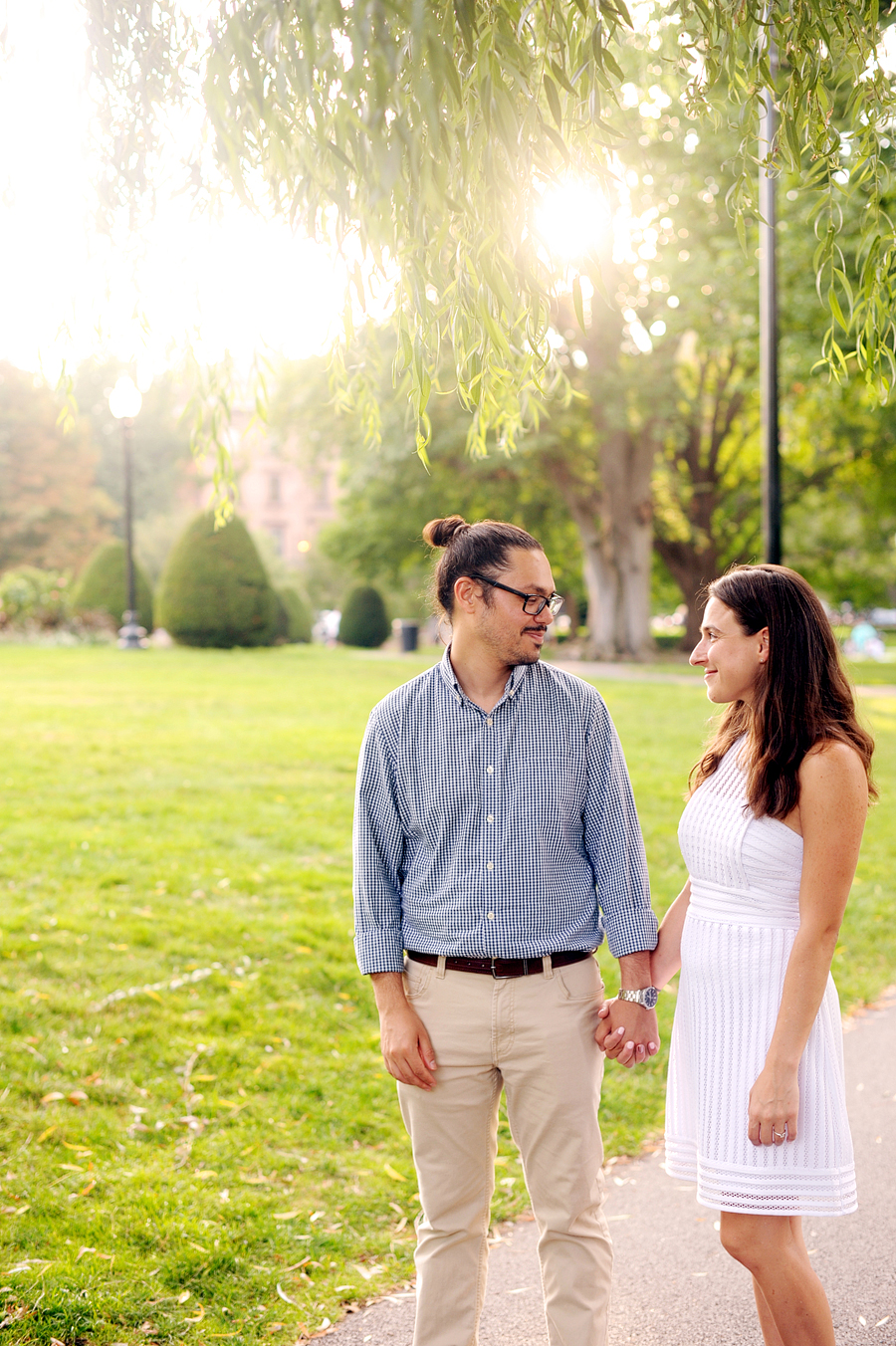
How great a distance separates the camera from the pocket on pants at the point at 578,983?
105 inches

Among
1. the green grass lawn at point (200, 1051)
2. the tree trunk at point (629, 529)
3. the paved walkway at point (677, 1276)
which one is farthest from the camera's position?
the tree trunk at point (629, 529)

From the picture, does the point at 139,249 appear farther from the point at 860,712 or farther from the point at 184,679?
the point at 184,679

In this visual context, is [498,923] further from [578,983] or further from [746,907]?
[746,907]

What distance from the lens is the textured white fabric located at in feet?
8.02

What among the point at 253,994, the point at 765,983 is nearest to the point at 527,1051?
the point at 765,983

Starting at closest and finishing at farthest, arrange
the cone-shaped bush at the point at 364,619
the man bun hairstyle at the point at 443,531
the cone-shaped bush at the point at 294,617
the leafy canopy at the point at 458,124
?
the leafy canopy at the point at 458,124, the man bun hairstyle at the point at 443,531, the cone-shaped bush at the point at 294,617, the cone-shaped bush at the point at 364,619

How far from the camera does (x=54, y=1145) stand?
4113 millimetres

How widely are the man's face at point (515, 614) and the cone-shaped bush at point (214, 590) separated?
21.6 metres

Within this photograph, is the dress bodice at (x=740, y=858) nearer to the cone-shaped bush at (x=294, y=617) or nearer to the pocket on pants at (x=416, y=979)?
the pocket on pants at (x=416, y=979)

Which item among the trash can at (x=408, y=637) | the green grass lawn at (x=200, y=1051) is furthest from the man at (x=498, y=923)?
the trash can at (x=408, y=637)

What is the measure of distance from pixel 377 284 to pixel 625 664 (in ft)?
76.9

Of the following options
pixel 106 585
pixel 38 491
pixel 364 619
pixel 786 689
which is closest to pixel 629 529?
pixel 364 619

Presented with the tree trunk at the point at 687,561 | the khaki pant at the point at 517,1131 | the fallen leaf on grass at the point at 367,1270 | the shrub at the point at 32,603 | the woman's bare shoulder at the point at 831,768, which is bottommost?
the fallen leaf on grass at the point at 367,1270

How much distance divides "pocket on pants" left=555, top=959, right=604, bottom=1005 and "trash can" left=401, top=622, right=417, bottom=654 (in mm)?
27561
